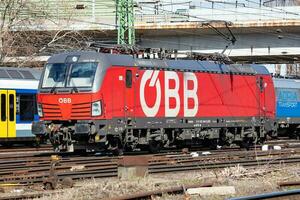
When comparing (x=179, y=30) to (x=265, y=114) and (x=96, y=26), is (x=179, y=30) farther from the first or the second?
(x=265, y=114)

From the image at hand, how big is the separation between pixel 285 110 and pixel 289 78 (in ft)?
9.47

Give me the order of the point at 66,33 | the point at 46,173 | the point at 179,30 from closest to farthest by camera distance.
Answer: the point at 46,173 → the point at 66,33 → the point at 179,30

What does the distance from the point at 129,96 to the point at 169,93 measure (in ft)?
6.87

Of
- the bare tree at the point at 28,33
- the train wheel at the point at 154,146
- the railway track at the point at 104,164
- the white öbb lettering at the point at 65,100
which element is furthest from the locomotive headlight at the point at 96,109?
the bare tree at the point at 28,33

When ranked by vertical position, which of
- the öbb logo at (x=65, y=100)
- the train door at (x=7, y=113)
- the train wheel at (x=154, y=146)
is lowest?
the train wheel at (x=154, y=146)

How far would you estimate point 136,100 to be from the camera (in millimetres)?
20656

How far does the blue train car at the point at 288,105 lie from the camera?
3541cm

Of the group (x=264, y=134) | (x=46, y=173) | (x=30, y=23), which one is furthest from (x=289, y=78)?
(x=46, y=173)

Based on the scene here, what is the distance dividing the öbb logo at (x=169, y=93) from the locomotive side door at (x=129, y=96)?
1.49ft

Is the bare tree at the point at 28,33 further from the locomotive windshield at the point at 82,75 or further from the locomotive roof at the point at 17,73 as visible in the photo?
the locomotive windshield at the point at 82,75

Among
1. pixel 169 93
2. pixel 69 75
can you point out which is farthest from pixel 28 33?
pixel 69 75

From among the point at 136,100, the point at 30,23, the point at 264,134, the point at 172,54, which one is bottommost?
the point at 264,134

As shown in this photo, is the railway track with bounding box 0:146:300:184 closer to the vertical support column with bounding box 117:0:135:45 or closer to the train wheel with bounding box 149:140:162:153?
the train wheel with bounding box 149:140:162:153

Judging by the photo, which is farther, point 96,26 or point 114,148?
point 96,26
